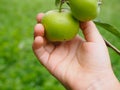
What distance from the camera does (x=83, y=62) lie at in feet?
6.34

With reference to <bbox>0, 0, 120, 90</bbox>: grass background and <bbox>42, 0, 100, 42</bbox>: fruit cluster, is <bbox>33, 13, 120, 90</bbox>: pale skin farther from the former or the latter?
<bbox>0, 0, 120, 90</bbox>: grass background

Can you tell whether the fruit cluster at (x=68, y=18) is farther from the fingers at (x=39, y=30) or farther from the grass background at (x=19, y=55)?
the grass background at (x=19, y=55)

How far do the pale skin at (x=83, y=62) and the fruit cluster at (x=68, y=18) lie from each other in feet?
0.36

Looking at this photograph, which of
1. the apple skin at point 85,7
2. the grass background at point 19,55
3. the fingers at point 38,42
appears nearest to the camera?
the apple skin at point 85,7

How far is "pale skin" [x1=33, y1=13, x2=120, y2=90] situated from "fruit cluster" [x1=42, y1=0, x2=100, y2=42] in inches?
4.3

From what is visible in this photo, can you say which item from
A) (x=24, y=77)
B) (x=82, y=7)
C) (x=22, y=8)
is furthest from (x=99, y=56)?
(x=22, y=8)

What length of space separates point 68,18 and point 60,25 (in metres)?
0.04

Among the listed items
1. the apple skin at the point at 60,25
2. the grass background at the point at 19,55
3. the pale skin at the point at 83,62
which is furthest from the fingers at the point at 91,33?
the grass background at the point at 19,55

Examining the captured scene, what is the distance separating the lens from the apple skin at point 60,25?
174 centimetres

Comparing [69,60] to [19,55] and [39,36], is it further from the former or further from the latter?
[19,55]

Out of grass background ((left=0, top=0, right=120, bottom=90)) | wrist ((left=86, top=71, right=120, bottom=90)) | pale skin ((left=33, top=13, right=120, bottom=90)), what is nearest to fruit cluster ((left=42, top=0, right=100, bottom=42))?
pale skin ((left=33, top=13, right=120, bottom=90))

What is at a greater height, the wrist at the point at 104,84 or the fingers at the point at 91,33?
the fingers at the point at 91,33

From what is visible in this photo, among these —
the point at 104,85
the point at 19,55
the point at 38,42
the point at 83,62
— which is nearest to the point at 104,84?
the point at 104,85

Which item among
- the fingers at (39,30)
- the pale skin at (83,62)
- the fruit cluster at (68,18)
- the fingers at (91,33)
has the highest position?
the fruit cluster at (68,18)
